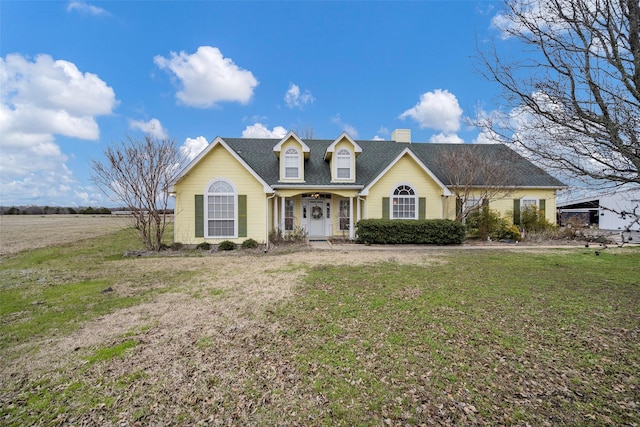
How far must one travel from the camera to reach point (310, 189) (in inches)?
616

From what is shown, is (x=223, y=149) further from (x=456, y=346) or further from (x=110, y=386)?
(x=456, y=346)

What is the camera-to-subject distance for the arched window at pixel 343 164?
54.0ft

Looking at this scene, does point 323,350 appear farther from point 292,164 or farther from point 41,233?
point 41,233

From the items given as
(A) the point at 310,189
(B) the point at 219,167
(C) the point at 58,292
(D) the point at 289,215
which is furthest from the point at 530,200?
(C) the point at 58,292

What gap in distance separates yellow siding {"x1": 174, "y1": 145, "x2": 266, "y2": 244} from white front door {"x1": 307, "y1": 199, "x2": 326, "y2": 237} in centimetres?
371

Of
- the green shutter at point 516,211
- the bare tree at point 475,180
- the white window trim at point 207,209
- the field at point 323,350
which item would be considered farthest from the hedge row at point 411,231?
the field at point 323,350

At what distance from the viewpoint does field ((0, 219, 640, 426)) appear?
9.57 ft

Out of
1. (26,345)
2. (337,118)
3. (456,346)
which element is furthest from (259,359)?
(337,118)

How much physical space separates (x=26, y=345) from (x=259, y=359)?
3.67 metres

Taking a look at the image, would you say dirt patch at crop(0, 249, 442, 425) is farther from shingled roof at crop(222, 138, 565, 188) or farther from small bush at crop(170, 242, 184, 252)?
shingled roof at crop(222, 138, 565, 188)

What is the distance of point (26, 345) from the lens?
13.9 feet

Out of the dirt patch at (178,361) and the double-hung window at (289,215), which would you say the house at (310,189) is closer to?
the double-hung window at (289,215)

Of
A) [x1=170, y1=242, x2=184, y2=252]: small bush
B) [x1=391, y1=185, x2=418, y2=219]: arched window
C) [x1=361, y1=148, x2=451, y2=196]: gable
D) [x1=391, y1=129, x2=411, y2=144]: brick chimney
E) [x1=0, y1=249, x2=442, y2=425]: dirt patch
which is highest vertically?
[x1=391, y1=129, x2=411, y2=144]: brick chimney

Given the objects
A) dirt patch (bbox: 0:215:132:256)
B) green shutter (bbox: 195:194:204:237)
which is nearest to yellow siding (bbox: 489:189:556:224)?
green shutter (bbox: 195:194:204:237)
